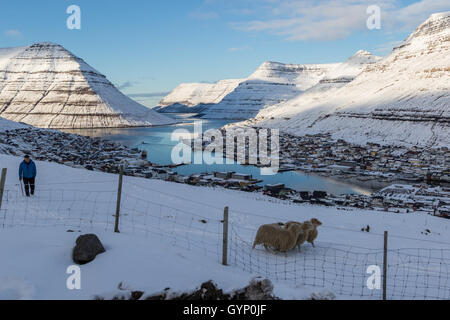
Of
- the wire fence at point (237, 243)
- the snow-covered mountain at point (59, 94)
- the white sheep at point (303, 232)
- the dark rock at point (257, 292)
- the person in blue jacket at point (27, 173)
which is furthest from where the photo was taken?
the snow-covered mountain at point (59, 94)

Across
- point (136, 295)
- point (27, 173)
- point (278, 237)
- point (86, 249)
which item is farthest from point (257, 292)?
point (27, 173)

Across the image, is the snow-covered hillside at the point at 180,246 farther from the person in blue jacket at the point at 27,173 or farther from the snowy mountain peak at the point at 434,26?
the snowy mountain peak at the point at 434,26

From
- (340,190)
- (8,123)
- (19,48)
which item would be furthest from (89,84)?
(340,190)

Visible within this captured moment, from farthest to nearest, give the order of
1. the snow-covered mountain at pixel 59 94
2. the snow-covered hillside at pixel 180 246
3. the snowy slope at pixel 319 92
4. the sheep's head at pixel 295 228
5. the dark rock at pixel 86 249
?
the snow-covered mountain at pixel 59 94 → the snowy slope at pixel 319 92 → the sheep's head at pixel 295 228 → the dark rock at pixel 86 249 → the snow-covered hillside at pixel 180 246

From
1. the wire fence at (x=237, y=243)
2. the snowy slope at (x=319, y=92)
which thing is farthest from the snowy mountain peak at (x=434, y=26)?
the wire fence at (x=237, y=243)

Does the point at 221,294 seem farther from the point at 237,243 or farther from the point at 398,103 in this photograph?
the point at 398,103
